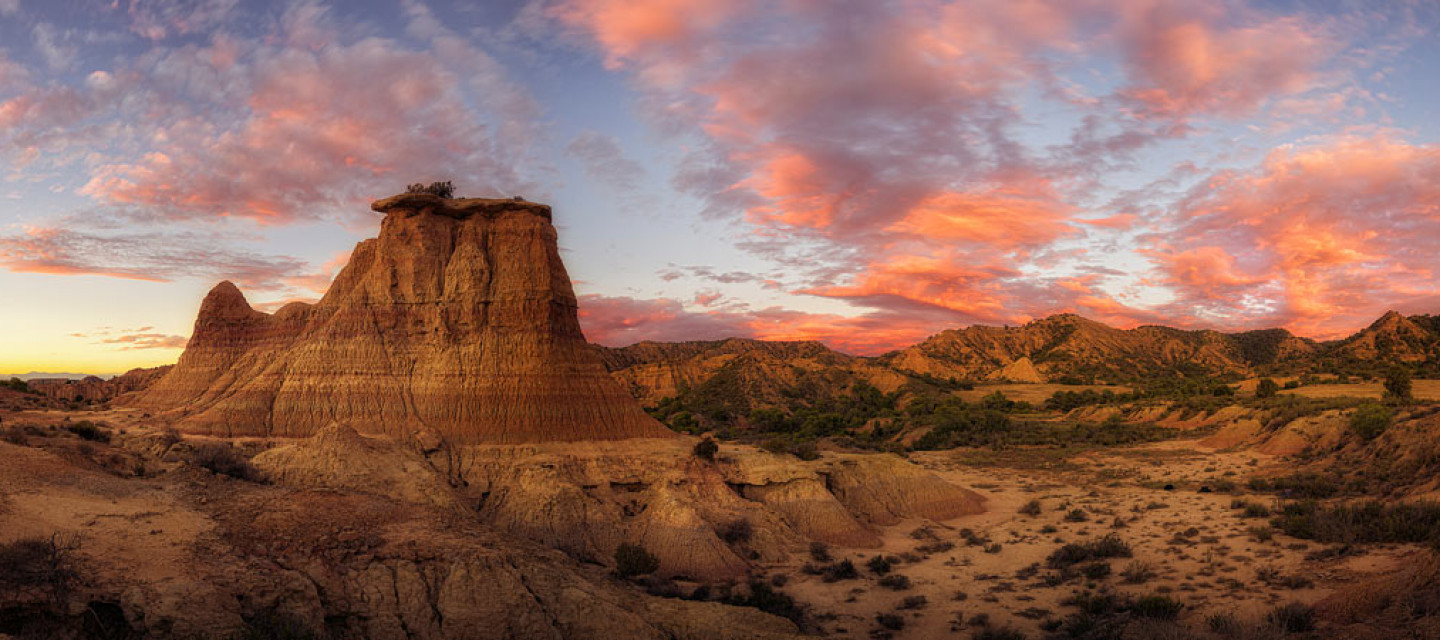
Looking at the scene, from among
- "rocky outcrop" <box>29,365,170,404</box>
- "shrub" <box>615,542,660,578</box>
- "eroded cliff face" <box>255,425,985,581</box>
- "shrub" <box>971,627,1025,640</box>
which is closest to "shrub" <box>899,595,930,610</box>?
"shrub" <box>971,627,1025,640</box>

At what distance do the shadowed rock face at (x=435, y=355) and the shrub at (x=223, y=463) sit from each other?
6788 mm

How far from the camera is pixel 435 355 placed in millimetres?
31625

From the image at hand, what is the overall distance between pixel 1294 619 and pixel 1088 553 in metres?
10.1

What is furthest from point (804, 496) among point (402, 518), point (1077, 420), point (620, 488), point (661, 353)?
point (661, 353)

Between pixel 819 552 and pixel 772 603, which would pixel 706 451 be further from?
pixel 772 603

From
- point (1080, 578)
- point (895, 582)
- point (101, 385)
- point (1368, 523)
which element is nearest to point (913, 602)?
point (895, 582)

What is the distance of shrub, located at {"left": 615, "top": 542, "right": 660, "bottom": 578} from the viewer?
2383cm

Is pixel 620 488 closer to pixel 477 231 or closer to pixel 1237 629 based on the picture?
pixel 477 231

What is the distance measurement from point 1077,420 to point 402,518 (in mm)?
76074

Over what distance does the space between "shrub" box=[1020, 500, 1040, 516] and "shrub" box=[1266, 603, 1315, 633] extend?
18.8 m

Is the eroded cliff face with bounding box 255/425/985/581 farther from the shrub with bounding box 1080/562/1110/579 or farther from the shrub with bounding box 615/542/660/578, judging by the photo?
the shrub with bounding box 1080/562/1110/579

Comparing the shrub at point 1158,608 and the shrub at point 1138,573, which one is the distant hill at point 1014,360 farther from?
the shrub at point 1158,608

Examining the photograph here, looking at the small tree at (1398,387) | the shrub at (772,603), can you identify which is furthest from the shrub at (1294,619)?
the small tree at (1398,387)

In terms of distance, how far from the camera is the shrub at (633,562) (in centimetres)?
2383
